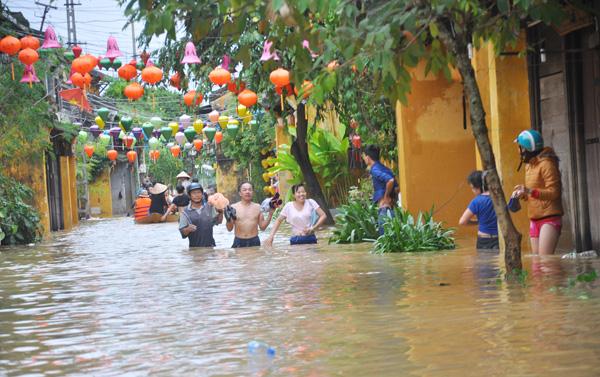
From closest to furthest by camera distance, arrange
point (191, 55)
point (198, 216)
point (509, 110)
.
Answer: point (509, 110) → point (198, 216) → point (191, 55)

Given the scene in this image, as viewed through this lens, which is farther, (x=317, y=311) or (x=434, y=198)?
(x=434, y=198)

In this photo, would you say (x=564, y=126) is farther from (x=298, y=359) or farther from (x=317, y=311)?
(x=298, y=359)

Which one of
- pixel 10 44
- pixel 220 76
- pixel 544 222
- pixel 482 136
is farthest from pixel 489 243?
pixel 10 44

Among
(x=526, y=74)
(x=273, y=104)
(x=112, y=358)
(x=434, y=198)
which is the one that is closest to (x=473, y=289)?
(x=112, y=358)

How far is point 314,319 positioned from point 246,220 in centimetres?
890

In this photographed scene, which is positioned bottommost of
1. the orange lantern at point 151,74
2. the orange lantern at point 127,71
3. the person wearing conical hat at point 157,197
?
the person wearing conical hat at point 157,197

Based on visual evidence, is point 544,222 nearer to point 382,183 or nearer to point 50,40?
point 382,183

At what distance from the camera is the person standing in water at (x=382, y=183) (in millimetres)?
16562

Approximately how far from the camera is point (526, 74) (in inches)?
561

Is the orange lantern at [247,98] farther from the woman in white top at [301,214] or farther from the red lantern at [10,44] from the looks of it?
the woman in white top at [301,214]

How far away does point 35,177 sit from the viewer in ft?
103

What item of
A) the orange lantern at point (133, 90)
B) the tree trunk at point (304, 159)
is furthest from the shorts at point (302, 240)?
the tree trunk at point (304, 159)

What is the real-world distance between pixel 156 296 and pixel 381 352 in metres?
4.63

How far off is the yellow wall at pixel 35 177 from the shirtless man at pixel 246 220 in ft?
47.2
